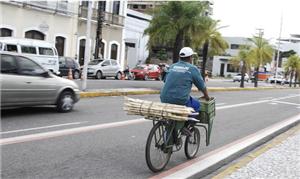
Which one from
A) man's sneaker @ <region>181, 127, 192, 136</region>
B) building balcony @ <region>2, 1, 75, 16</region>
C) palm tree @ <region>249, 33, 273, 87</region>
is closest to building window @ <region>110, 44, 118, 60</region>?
building balcony @ <region>2, 1, 75, 16</region>

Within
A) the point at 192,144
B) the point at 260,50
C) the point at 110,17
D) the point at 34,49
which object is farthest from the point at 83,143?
the point at 260,50

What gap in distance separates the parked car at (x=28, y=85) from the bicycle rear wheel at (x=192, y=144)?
16.5 ft

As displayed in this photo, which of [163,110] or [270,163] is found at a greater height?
[163,110]

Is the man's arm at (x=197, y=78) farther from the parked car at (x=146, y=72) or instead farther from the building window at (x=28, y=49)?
the parked car at (x=146, y=72)

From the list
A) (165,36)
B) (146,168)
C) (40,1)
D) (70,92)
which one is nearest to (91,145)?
(146,168)

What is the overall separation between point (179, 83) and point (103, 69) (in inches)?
1091

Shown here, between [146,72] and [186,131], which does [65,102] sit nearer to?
[186,131]

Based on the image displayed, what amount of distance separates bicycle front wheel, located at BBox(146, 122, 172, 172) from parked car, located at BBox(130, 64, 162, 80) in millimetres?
33680

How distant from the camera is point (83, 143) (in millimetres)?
8727

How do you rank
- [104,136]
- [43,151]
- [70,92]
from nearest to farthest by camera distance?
1. [43,151]
2. [104,136]
3. [70,92]

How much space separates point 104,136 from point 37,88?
2.92 m

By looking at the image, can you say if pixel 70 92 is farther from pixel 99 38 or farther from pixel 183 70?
pixel 99 38

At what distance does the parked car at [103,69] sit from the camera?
33844 mm

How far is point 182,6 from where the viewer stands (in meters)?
27.8
